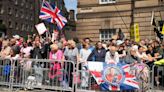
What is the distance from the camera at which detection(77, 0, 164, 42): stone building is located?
80.4ft

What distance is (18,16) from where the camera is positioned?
82.8 m

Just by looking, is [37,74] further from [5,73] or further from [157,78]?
[157,78]

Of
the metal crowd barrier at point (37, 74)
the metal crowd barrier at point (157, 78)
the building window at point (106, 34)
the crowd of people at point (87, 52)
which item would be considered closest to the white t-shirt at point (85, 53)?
the crowd of people at point (87, 52)

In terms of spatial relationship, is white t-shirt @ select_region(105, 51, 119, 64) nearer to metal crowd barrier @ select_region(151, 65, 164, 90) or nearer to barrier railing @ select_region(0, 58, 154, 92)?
barrier railing @ select_region(0, 58, 154, 92)

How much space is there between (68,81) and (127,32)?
14213 millimetres

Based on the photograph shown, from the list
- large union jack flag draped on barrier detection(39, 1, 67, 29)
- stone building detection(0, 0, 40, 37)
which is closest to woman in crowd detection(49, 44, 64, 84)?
large union jack flag draped on barrier detection(39, 1, 67, 29)

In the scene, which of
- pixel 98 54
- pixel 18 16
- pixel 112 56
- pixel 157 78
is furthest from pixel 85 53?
pixel 18 16

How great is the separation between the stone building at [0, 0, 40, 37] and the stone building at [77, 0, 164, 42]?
43.7 metres

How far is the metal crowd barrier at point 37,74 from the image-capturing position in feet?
39.2

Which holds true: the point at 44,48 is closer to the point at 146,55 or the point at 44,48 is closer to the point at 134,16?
the point at 146,55

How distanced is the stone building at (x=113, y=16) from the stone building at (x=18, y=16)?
143 feet

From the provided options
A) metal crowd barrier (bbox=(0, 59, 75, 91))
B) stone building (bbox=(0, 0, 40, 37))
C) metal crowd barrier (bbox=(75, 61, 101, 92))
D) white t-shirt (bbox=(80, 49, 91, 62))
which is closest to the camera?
metal crowd barrier (bbox=(75, 61, 101, 92))

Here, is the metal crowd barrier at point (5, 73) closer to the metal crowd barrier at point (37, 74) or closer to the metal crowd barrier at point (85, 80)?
the metal crowd barrier at point (37, 74)

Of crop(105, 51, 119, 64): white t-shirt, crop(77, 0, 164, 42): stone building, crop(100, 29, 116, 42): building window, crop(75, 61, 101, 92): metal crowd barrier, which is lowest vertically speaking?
crop(75, 61, 101, 92): metal crowd barrier
